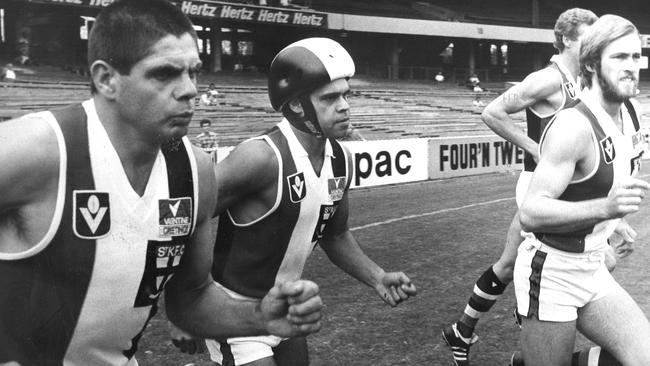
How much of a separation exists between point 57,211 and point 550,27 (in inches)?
1959

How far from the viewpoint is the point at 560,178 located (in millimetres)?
3338

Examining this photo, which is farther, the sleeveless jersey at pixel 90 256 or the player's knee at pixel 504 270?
the player's knee at pixel 504 270

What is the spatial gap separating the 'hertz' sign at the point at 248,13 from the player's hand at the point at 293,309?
90.5ft

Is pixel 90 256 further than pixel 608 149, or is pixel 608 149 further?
pixel 608 149

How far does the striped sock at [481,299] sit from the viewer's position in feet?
16.8

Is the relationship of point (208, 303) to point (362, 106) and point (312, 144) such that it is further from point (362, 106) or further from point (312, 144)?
point (362, 106)

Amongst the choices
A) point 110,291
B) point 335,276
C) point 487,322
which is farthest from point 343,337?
point 110,291

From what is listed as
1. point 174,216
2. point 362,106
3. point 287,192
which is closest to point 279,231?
point 287,192

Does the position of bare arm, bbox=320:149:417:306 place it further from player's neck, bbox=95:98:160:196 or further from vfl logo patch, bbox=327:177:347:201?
player's neck, bbox=95:98:160:196

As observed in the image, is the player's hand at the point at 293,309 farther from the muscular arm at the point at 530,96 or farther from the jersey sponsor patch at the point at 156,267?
the muscular arm at the point at 530,96

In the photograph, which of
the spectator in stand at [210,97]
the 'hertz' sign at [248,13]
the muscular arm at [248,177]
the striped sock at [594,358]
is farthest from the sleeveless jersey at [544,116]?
the 'hertz' sign at [248,13]

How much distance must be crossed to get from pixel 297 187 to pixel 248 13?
30.2 metres

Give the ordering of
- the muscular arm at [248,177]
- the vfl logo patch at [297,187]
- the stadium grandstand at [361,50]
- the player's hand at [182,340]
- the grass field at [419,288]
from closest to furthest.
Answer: the player's hand at [182,340]
the muscular arm at [248,177]
the vfl logo patch at [297,187]
the grass field at [419,288]
the stadium grandstand at [361,50]

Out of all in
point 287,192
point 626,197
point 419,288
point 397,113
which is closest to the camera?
point 626,197
